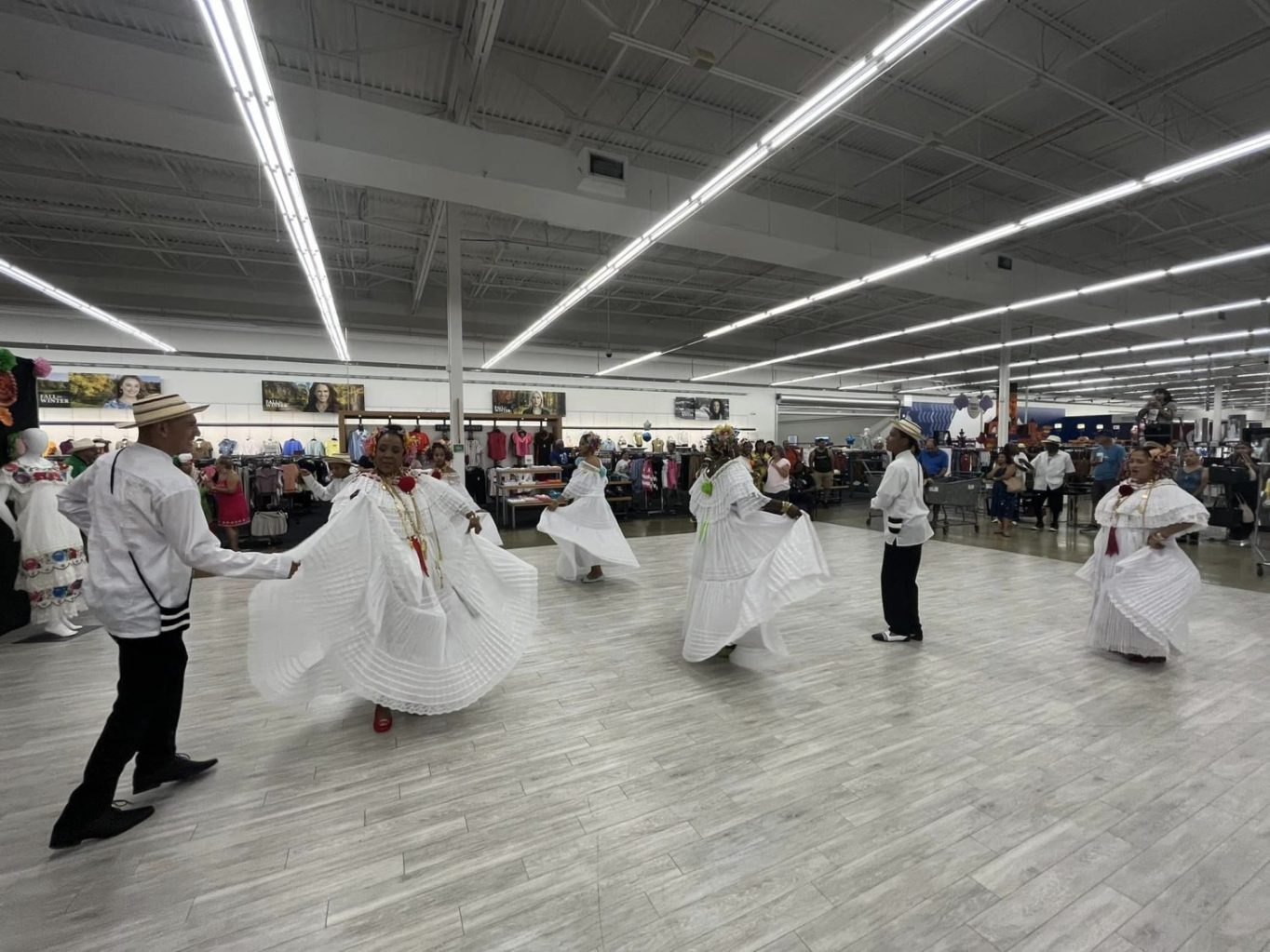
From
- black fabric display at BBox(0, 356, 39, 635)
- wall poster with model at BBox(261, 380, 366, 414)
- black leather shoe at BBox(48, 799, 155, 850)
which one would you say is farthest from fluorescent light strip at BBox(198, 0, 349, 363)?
wall poster with model at BBox(261, 380, 366, 414)

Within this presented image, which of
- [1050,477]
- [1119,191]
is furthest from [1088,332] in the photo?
[1119,191]

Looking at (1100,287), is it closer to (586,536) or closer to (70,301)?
(586,536)

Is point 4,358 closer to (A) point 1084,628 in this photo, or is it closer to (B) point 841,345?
(A) point 1084,628

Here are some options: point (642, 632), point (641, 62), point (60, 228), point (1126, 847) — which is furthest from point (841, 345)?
point (60, 228)

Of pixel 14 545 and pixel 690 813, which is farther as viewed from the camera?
pixel 14 545

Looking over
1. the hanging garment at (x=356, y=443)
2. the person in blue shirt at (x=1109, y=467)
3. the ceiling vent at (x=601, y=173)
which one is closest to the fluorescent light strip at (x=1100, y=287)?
the person in blue shirt at (x=1109, y=467)

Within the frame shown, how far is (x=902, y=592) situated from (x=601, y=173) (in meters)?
5.97

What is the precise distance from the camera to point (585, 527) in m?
6.11

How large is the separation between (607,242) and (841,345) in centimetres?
967

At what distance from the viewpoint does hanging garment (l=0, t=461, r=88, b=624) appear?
4.33m

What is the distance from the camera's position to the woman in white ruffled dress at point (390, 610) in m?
2.62

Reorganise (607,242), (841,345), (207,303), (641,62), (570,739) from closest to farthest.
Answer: (570,739)
(641,62)
(607,242)
(207,303)
(841,345)

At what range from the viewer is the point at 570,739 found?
9.16 ft

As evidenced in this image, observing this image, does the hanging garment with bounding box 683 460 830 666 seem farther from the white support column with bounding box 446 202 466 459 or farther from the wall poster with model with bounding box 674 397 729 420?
the wall poster with model with bounding box 674 397 729 420
